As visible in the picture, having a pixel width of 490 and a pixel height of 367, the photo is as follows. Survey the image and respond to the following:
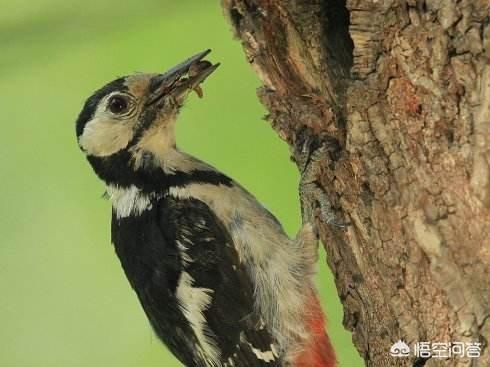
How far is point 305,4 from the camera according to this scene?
9.96 ft

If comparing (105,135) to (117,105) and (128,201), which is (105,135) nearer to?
(117,105)

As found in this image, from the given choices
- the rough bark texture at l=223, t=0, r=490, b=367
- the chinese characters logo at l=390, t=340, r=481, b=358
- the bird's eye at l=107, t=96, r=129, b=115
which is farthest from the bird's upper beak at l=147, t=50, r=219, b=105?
the chinese characters logo at l=390, t=340, r=481, b=358

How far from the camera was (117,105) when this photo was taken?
3773mm

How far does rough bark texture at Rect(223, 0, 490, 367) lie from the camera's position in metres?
2.44

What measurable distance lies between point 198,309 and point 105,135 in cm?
90

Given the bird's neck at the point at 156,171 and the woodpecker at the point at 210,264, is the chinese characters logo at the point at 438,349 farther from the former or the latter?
the bird's neck at the point at 156,171

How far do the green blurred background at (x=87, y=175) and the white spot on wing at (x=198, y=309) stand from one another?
73 cm

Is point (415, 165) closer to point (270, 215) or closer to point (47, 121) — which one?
point (270, 215)

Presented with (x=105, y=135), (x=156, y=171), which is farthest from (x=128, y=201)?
(x=105, y=135)

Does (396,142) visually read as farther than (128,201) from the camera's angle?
No

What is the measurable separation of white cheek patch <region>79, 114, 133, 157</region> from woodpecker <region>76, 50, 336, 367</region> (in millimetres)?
104

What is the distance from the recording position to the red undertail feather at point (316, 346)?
3.46m

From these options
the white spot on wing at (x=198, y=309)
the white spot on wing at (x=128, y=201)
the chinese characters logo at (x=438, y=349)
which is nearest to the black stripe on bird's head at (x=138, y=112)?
the white spot on wing at (x=128, y=201)

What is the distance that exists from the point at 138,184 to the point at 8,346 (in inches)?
68.2
